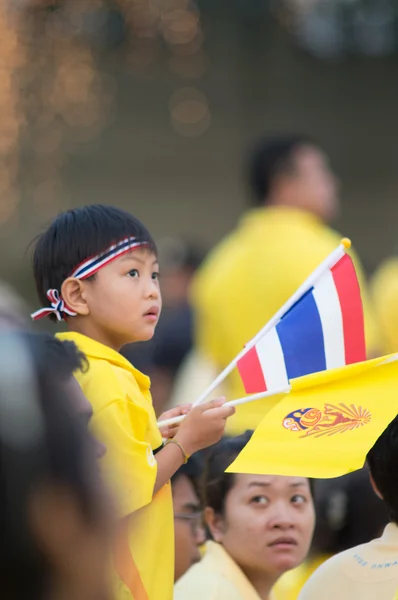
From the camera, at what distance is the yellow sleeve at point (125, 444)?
254cm

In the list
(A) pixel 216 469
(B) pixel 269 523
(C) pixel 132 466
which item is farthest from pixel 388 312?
(C) pixel 132 466

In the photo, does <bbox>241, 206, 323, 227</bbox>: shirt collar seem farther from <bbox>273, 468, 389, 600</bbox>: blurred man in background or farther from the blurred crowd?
<bbox>273, 468, 389, 600</bbox>: blurred man in background

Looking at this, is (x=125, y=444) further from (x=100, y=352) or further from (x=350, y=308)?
(x=350, y=308)

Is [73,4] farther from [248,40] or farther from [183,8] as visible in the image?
[248,40]

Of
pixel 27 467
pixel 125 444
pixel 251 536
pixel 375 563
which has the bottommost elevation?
pixel 251 536

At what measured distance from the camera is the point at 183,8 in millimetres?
11977

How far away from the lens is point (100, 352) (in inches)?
108

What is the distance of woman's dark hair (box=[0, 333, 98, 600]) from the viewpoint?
1.41 metres

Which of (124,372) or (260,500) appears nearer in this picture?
(124,372)

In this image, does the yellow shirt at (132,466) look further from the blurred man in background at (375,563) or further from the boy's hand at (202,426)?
the blurred man in background at (375,563)

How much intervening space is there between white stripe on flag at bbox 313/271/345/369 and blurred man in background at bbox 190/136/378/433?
1.73 metres

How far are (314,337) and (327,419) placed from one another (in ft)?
1.11

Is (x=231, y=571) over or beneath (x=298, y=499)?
beneath

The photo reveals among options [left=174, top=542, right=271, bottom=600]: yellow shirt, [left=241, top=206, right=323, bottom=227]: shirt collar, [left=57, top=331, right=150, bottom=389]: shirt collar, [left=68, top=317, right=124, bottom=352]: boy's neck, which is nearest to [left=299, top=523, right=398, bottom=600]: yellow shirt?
[left=174, top=542, right=271, bottom=600]: yellow shirt
